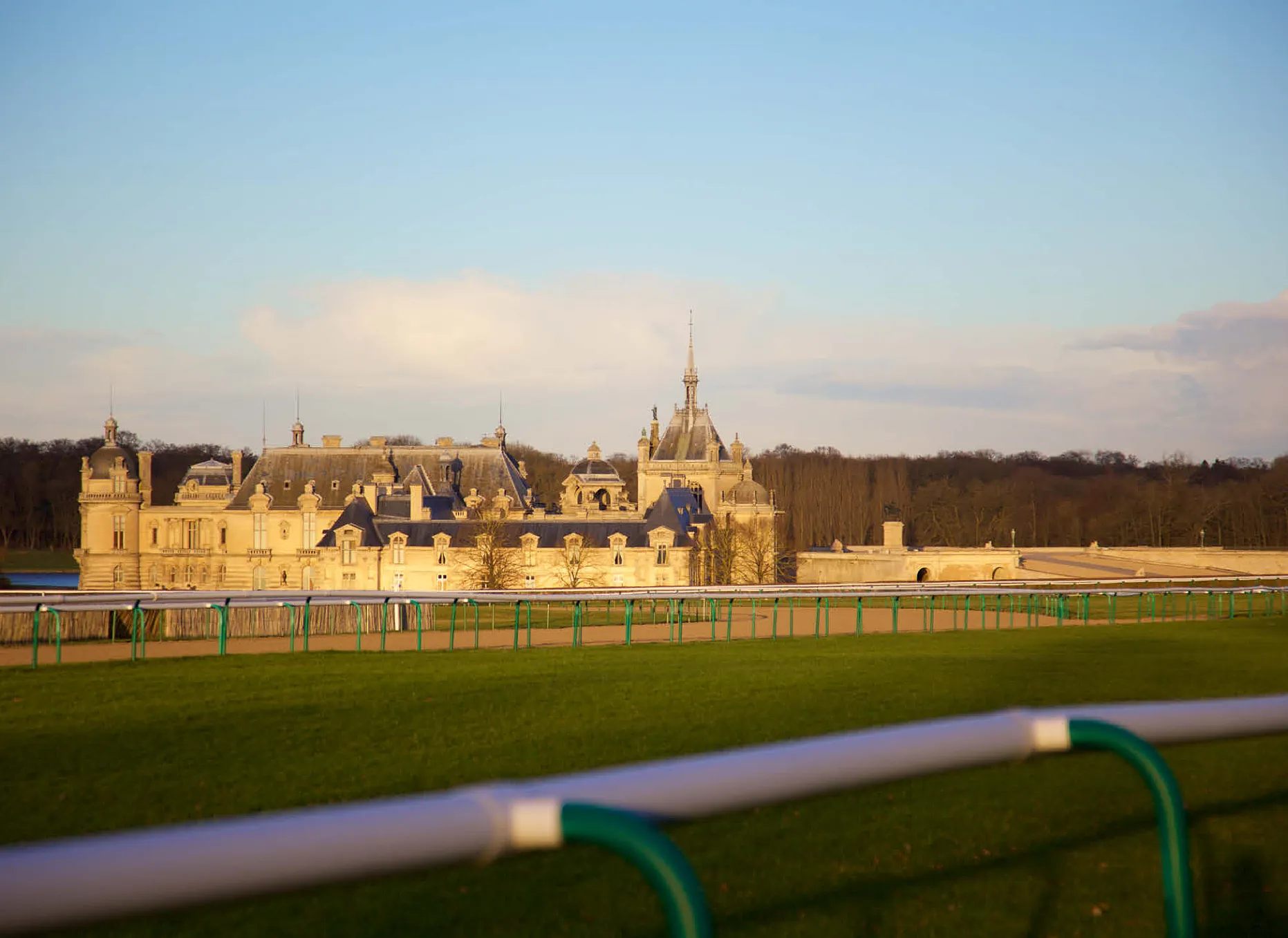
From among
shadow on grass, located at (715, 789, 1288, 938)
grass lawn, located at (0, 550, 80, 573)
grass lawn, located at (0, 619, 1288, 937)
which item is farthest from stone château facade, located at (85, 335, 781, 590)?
shadow on grass, located at (715, 789, 1288, 938)

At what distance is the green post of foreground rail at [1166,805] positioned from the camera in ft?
9.74

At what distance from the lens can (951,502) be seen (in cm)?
12200

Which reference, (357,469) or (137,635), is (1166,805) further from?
(357,469)

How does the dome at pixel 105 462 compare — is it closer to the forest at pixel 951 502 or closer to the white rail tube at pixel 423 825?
the forest at pixel 951 502

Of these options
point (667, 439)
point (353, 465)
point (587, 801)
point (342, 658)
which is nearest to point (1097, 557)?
point (667, 439)

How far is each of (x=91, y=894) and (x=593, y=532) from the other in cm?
6943

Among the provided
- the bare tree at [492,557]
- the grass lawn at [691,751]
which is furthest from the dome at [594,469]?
the grass lawn at [691,751]

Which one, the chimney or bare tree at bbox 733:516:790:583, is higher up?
the chimney

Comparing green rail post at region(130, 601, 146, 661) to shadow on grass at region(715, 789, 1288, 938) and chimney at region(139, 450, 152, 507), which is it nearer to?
shadow on grass at region(715, 789, 1288, 938)

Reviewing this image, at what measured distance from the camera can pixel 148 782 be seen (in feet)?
37.8

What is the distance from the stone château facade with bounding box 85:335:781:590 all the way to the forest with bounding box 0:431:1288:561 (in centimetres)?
1646

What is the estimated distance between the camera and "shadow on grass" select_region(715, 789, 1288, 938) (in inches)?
187

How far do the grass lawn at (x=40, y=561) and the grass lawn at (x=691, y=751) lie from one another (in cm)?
8919

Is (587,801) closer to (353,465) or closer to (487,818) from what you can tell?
(487,818)
